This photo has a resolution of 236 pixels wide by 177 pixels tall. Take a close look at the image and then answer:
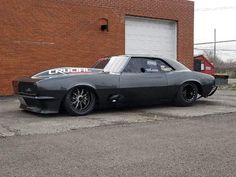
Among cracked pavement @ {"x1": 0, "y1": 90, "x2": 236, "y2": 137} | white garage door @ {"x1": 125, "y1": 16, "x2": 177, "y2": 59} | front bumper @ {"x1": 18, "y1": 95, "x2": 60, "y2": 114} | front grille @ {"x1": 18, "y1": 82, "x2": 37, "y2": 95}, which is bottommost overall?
cracked pavement @ {"x1": 0, "y1": 90, "x2": 236, "y2": 137}

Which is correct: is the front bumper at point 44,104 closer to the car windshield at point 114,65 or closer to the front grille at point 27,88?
the front grille at point 27,88

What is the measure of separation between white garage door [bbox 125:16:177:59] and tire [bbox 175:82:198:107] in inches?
282

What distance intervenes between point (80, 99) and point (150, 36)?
32.6 ft

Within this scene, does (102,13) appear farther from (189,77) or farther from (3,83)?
(189,77)

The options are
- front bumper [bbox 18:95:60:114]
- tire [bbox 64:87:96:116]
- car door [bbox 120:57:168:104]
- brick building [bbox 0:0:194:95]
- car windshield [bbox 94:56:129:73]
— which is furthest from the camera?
brick building [bbox 0:0:194:95]

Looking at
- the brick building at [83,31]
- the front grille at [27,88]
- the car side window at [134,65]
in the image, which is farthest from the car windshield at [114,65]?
the brick building at [83,31]

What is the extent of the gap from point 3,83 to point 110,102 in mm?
5876

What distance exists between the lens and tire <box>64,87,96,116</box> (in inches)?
367

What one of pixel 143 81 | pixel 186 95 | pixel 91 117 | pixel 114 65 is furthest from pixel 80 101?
pixel 186 95

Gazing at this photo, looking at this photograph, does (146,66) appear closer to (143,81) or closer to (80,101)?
(143,81)

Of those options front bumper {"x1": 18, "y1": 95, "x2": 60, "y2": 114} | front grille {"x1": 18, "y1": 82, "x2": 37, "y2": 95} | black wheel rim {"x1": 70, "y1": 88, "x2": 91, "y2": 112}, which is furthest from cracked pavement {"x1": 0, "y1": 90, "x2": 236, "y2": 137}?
front grille {"x1": 18, "y1": 82, "x2": 37, "y2": 95}

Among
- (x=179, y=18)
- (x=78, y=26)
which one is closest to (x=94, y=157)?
(x=78, y=26)

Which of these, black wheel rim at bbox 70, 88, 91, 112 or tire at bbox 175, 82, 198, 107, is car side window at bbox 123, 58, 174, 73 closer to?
tire at bbox 175, 82, 198, 107

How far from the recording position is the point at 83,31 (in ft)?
54.4
